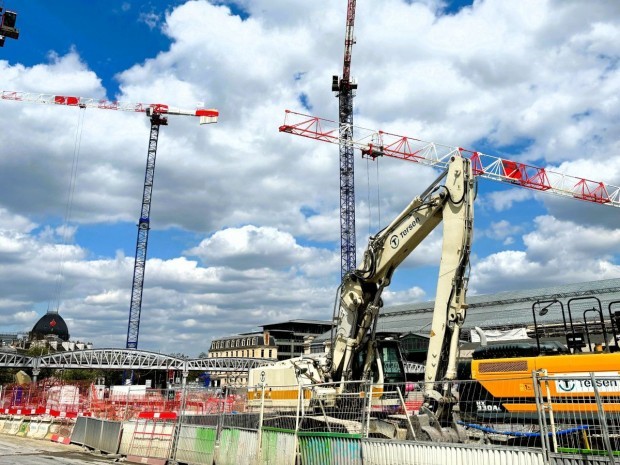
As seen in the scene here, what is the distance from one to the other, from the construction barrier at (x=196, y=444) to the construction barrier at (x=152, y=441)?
1.61 ft

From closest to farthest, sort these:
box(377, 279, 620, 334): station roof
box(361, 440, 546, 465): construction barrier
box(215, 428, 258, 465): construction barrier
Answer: box(361, 440, 546, 465): construction barrier, box(215, 428, 258, 465): construction barrier, box(377, 279, 620, 334): station roof

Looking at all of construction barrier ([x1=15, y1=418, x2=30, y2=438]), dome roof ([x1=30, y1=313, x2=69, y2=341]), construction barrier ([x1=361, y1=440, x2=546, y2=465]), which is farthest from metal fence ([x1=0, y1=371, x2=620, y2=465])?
dome roof ([x1=30, y1=313, x2=69, y2=341])

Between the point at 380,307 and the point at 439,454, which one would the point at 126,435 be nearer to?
the point at 380,307

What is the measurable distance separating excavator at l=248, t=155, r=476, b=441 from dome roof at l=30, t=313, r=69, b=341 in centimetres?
19870

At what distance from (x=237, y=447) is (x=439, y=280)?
6304mm

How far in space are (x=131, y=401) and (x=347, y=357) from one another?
12376 mm

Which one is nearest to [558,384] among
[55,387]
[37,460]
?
[37,460]

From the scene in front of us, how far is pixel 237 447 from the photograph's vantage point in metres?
13.6

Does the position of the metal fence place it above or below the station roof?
below

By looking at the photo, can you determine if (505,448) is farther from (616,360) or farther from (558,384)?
(616,360)

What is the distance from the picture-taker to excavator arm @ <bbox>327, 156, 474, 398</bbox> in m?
12.8

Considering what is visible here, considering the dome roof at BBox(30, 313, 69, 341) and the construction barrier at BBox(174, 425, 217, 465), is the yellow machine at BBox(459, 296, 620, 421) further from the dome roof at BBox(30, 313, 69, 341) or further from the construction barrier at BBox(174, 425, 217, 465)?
the dome roof at BBox(30, 313, 69, 341)

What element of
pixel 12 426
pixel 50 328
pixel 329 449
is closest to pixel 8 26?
pixel 12 426

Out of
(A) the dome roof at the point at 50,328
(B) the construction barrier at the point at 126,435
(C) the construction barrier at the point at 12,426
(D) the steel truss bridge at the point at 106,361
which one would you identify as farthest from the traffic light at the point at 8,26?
(A) the dome roof at the point at 50,328
